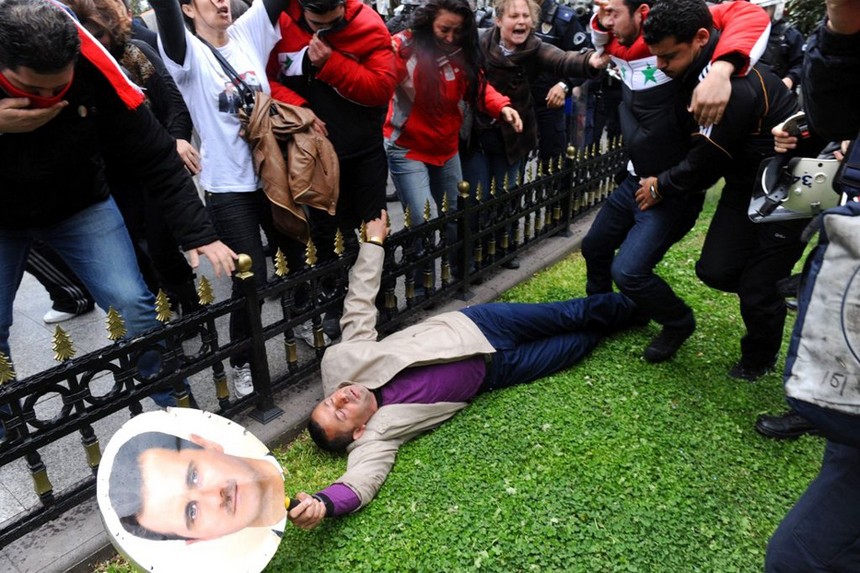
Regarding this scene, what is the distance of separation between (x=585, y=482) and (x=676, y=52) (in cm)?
211

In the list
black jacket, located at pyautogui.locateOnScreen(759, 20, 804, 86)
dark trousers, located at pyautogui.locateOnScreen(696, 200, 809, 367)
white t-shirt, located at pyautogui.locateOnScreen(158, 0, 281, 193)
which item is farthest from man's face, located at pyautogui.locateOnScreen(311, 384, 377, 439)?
black jacket, located at pyautogui.locateOnScreen(759, 20, 804, 86)

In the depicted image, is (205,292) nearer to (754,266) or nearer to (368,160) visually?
(368,160)

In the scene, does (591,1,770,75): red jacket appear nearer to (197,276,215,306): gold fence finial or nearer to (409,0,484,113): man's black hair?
(409,0,484,113): man's black hair

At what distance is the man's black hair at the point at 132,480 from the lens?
75.4 inches

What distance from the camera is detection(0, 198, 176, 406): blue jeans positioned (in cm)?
261

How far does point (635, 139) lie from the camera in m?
3.50

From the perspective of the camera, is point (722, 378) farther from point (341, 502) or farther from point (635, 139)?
point (341, 502)

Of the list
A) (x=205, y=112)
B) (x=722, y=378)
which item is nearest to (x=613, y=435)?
(x=722, y=378)

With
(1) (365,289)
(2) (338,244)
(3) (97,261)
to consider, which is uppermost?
(3) (97,261)

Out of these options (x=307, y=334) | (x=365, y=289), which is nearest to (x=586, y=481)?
(x=365, y=289)

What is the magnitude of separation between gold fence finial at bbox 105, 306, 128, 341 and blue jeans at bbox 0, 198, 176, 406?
0.18 meters

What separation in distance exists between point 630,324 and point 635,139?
1183mm

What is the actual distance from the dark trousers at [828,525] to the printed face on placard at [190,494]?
1.62 meters

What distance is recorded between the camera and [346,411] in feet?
9.44
